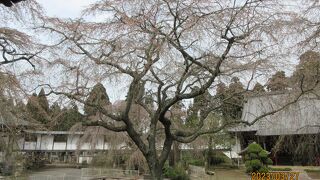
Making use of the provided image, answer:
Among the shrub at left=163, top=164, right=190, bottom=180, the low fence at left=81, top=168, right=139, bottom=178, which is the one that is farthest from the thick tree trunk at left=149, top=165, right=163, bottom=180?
the low fence at left=81, top=168, right=139, bottom=178

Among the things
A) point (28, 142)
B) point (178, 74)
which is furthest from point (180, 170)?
point (28, 142)

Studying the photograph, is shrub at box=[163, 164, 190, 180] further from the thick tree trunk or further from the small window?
the small window

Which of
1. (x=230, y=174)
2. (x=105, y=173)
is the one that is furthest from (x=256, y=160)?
(x=105, y=173)

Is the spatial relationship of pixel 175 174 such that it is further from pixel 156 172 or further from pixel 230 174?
pixel 156 172

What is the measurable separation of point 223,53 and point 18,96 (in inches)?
228

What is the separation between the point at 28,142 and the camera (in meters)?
33.3

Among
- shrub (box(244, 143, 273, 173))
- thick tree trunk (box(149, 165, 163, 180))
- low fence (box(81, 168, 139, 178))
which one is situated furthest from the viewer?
low fence (box(81, 168, 139, 178))

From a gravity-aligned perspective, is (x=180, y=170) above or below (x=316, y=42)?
below

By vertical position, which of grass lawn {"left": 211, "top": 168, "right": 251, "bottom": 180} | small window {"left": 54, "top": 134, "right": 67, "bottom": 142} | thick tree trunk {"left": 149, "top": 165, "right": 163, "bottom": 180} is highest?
small window {"left": 54, "top": 134, "right": 67, "bottom": 142}

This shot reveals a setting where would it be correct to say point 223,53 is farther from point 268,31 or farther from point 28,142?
point 28,142

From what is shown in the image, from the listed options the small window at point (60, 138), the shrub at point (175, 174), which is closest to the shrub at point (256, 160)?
the shrub at point (175, 174)

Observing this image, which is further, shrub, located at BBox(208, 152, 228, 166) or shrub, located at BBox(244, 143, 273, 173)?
shrub, located at BBox(208, 152, 228, 166)

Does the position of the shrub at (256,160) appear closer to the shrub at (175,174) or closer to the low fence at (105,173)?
the shrub at (175,174)

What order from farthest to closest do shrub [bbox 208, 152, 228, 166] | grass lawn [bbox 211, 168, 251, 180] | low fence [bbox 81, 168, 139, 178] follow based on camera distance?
shrub [bbox 208, 152, 228, 166] → grass lawn [bbox 211, 168, 251, 180] → low fence [bbox 81, 168, 139, 178]
